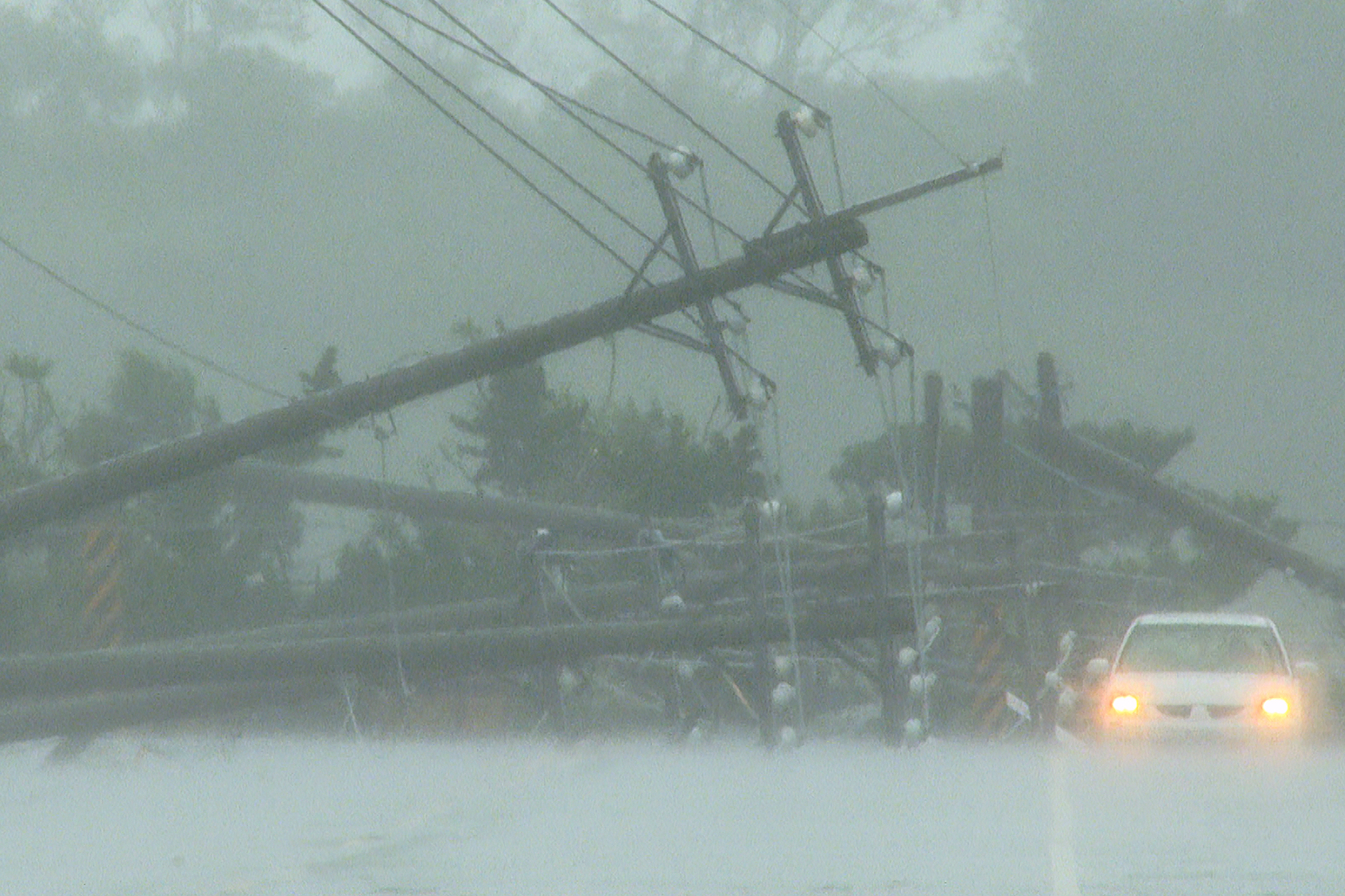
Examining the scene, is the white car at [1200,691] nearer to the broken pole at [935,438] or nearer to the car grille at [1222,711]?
the car grille at [1222,711]

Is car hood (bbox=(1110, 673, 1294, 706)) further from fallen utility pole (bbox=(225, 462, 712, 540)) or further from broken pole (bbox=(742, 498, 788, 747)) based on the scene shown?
fallen utility pole (bbox=(225, 462, 712, 540))

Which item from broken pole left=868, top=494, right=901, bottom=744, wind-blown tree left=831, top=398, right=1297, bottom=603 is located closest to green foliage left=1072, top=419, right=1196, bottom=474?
wind-blown tree left=831, top=398, right=1297, bottom=603

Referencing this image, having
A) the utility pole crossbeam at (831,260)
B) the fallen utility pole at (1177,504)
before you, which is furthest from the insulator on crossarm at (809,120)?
the fallen utility pole at (1177,504)

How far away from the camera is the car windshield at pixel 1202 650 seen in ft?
80.6

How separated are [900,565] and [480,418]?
5687cm

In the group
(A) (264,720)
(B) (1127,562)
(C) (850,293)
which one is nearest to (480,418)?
(B) (1127,562)

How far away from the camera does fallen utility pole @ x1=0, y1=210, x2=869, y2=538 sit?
23672mm

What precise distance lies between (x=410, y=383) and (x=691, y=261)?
3.98m

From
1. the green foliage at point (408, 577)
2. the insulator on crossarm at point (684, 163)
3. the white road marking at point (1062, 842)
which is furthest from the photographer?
the green foliage at point (408, 577)

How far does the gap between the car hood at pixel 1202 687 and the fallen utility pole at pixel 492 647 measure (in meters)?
2.94

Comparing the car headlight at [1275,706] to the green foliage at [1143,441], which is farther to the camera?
the green foliage at [1143,441]

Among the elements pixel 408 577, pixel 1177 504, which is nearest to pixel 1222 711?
pixel 1177 504

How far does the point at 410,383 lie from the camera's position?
2561 cm

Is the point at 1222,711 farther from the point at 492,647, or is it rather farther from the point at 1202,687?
the point at 492,647
